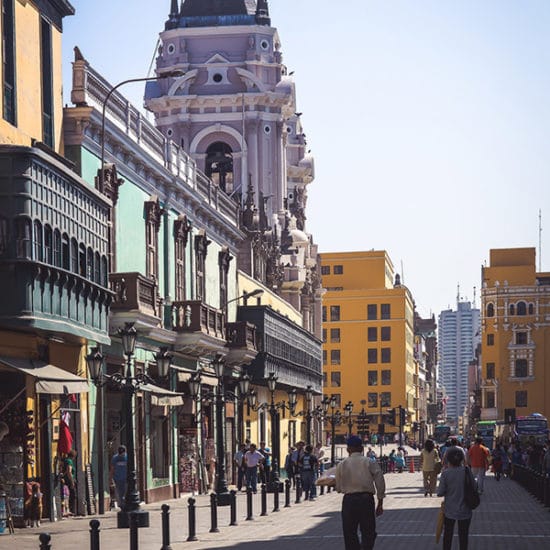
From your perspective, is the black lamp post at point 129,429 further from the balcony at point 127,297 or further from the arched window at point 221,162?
the arched window at point 221,162

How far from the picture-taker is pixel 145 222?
41.6 meters

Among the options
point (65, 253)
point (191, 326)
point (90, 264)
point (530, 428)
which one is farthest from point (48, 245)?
point (530, 428)

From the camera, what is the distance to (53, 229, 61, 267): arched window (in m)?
28.8

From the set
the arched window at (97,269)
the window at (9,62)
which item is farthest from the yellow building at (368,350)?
the window at (9,62)

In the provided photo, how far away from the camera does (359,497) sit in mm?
18172

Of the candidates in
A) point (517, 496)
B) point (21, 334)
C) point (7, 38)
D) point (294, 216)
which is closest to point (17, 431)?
point (21, 334)

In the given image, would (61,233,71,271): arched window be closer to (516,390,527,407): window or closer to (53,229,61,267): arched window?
(53,229,61,267): arched window

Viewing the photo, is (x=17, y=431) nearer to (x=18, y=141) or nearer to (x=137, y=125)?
(x=18, y=141)

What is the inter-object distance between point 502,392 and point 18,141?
118m

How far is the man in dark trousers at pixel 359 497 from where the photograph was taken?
18.1 m

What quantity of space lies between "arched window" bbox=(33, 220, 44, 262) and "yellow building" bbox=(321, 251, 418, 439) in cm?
11495

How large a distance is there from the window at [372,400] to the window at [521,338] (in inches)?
567

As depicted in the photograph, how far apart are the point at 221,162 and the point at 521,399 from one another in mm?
65133

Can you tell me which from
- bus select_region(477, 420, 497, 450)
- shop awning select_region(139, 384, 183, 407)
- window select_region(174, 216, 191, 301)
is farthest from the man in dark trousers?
bus select_region(477, 420, 497, 450)
